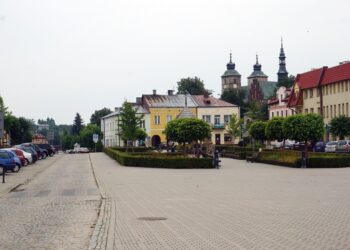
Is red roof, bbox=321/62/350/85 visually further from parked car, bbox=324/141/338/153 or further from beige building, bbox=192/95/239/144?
beige building, bbox=192/95/239/144

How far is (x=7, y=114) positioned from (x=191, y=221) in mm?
80030

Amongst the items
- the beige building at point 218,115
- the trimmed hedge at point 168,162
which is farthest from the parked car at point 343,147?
the beige building at point 218,115

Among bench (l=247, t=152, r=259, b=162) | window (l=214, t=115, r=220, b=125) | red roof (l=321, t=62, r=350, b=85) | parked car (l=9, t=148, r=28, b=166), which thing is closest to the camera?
parked car (l=9, t=148, r=28, b=166)

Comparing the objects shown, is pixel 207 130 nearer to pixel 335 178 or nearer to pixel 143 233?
pixel 335 178

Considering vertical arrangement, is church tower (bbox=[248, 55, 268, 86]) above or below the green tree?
above

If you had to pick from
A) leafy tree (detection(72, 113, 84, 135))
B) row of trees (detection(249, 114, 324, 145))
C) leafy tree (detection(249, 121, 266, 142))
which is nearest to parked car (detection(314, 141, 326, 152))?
leafy tree (detection(249, 121, 266, 142))

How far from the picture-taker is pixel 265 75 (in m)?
178

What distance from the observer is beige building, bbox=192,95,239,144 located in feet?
342

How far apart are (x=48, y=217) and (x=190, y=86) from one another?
121 meters

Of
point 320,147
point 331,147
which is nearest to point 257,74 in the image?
point 320,147

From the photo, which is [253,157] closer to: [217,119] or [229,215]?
[229,215]

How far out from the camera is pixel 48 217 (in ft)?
54.1

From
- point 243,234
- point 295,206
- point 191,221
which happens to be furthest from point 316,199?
point 243,234

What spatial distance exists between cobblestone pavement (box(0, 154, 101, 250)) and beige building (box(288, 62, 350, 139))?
5578 centimetres
